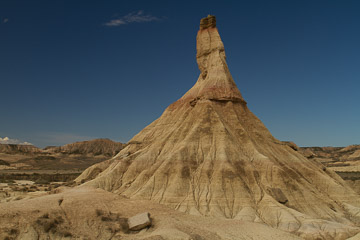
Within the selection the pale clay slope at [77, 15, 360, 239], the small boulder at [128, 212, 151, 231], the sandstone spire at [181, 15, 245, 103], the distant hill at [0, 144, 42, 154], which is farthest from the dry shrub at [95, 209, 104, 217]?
the distant hill at [0, 144, 42, 154]

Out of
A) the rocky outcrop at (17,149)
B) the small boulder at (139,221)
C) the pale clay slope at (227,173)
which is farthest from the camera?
the rocky outcrop at (17,149)

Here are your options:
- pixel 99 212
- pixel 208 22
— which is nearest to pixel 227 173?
pixel 99 212

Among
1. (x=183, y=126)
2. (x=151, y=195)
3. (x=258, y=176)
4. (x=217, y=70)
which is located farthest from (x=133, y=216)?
(x=217, y=70)

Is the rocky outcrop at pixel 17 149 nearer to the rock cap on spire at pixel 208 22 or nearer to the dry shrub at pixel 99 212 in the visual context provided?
the rock cap on spire at pixel 208 22

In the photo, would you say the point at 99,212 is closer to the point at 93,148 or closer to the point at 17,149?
the point at 93,148

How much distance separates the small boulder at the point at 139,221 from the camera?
75.9 feet

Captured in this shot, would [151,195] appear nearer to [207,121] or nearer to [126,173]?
[126,173]

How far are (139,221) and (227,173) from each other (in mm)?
12639

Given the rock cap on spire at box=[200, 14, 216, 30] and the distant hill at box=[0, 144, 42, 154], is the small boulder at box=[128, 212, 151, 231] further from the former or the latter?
the distant hill at box=[0, 144, 42, 154]

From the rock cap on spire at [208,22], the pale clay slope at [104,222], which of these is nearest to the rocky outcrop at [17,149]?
the rock cap on spire at [208,22]

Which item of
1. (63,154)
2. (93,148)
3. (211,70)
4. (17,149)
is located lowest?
(211,70)

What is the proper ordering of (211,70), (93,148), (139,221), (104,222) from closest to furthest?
(139,221)
(104,222)
(211,70)
(93,148)

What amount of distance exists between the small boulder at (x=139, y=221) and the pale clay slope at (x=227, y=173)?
6.29 meters

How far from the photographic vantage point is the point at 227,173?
108 ft
